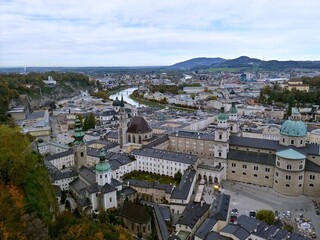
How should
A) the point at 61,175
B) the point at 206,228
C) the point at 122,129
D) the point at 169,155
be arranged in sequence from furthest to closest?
1. the point at 122,129
2. the point at 169,155
3. the point at 61,175
4. the point at 206,228

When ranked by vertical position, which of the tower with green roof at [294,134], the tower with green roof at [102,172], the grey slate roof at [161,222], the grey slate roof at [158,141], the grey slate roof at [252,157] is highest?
the tower with green roof at [294,134]

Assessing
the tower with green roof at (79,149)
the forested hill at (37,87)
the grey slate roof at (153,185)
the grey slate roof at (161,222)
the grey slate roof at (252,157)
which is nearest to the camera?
the grey slate roof at (161,222)

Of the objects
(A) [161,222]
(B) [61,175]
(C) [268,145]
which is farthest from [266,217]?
(B) [61,175]

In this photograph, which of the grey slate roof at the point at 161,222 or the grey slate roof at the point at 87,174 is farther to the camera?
the grey slate roof at the point at 87,174

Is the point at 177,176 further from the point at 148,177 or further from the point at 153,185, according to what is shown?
the point at 153,185

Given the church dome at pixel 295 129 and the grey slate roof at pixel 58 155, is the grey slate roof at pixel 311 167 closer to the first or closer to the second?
the church dome at pixel 295 129

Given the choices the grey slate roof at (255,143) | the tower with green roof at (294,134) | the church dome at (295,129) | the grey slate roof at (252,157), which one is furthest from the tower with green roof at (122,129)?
the church dome at (295,129)
